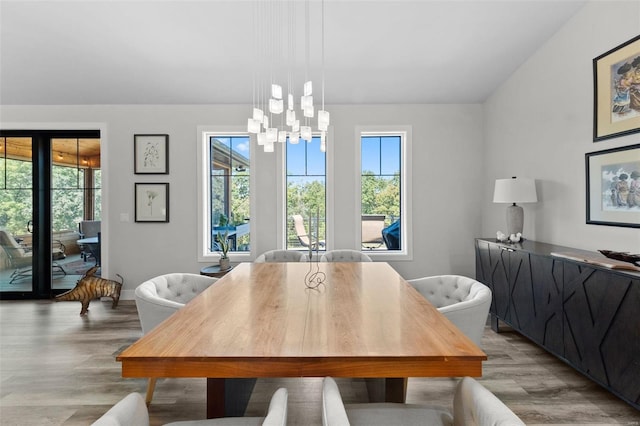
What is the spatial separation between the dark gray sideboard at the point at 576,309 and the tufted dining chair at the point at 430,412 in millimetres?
1312

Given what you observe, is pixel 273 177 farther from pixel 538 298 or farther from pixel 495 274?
pixel 538 298

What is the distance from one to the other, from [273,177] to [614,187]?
331cm

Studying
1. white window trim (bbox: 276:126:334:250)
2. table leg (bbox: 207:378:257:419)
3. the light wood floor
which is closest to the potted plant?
white window trim (bbox: 276:126:334:250)

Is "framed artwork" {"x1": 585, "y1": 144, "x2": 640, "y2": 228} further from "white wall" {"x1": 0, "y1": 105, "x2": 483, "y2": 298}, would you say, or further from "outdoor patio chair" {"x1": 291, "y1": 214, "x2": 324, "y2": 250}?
"outdoor patio chair" {"x1": 291, "y1": 214, "x2": 324, "y2": 250}

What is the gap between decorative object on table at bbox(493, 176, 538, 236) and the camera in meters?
3.01

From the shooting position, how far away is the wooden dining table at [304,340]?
108 cm

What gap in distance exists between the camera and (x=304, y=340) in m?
1.22

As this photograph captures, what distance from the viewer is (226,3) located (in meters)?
2.66

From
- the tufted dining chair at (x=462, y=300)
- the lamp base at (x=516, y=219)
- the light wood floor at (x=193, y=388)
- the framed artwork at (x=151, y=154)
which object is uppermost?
the framed artwork at (x=151, y=154)

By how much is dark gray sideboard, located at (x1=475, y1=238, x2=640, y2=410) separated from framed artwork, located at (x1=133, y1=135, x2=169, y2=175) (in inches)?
157

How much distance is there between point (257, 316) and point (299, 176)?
2.99 meters

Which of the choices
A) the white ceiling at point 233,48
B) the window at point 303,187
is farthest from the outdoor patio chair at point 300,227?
the white ceiling at point 233,48

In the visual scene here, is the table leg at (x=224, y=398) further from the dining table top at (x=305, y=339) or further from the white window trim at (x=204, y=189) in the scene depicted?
the white window trim at (x=204, y=189)

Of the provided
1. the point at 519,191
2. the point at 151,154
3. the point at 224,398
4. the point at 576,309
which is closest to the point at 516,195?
the point at 519,191
